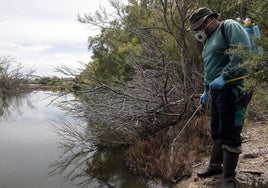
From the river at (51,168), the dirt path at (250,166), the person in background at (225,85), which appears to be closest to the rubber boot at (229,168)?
the person in background at (225,85)

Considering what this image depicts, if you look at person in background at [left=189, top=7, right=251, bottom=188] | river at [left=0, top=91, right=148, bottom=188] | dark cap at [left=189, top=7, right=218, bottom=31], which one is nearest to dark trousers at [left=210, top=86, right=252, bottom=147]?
person in background at [left=189, top=7, right=251, bottom=188]

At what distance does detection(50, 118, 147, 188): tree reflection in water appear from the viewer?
19.0 feet

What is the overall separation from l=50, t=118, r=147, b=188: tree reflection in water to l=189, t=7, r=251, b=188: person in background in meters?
2.18

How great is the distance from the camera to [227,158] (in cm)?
347

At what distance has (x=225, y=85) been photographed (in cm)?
343

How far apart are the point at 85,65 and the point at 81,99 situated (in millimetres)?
726

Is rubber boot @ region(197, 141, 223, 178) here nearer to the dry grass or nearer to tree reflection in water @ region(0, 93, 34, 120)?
the dry grass

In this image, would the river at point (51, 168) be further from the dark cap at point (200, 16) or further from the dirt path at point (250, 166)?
the dark cap at point (200, 16)

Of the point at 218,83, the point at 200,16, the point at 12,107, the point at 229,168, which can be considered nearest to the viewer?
the point at 218,83

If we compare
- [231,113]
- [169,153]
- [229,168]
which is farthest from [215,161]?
[169,153]

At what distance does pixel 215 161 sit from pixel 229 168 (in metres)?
0.49

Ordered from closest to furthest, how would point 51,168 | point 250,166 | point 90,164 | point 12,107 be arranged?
1. point 250,166
2. point 51,168
3. point 90,164
4. point 12,107

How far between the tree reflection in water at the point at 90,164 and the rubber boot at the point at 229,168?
2.08m

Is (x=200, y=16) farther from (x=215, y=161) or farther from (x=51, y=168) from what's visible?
(x=51, y=168)
